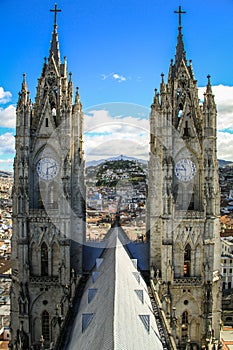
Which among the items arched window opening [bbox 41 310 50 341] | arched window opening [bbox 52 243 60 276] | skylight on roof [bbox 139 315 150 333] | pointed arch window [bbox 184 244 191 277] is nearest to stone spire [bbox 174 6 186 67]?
pointed arch window [bbox 184 244 191 277]

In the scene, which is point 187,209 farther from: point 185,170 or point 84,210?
point 84,210

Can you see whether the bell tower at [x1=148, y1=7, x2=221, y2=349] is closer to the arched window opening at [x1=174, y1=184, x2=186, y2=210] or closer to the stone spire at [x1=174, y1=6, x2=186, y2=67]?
the arched window opening at [x1=174, y1=184, x2=186, y2=210]

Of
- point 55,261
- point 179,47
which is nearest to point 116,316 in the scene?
point 55,261

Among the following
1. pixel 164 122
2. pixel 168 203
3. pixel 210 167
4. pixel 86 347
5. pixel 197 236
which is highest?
pixel 164 122

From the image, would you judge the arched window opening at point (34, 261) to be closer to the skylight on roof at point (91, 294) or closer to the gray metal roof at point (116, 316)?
the gray metal roof at point (116, 316)

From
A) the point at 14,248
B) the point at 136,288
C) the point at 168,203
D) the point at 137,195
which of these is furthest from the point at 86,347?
the point at 137,195

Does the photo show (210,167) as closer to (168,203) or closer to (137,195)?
(168,203)
